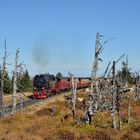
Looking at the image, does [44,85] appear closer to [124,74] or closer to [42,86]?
[42,86]

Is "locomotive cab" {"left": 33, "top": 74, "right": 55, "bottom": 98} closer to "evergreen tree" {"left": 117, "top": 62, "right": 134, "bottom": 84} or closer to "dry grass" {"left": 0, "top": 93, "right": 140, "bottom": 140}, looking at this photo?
"evergreen tree" {"left": 117, "top": 62, "right": 134, "bottom": 84}

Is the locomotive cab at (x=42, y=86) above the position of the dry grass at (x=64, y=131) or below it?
above

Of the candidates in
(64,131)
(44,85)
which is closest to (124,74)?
(44,85)

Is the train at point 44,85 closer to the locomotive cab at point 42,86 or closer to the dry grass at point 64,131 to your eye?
the locomotive cab at point 42,86

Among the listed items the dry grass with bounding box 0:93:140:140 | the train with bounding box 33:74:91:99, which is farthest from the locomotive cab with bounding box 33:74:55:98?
the dry grass with bounding box 0:93:140:140

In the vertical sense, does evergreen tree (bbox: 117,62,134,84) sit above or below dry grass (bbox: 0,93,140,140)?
above

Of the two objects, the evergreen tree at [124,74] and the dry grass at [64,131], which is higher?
the evergreen tree at [124,74]

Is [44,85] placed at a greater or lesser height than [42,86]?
greater

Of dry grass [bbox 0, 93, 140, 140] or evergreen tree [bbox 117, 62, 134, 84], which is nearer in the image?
dry grass [bbox 0, 93, 140, 140]

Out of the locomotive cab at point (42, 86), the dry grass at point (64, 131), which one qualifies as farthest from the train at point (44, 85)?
the dry grass at point (64, 131)

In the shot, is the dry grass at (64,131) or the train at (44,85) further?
the train at (44,85)

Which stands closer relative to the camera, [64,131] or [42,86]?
[64,131]

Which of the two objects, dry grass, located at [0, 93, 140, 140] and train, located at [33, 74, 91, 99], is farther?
train, located at [33, 74, 91, 99]

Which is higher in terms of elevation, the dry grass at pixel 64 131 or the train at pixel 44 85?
the train at pixel 44 85
